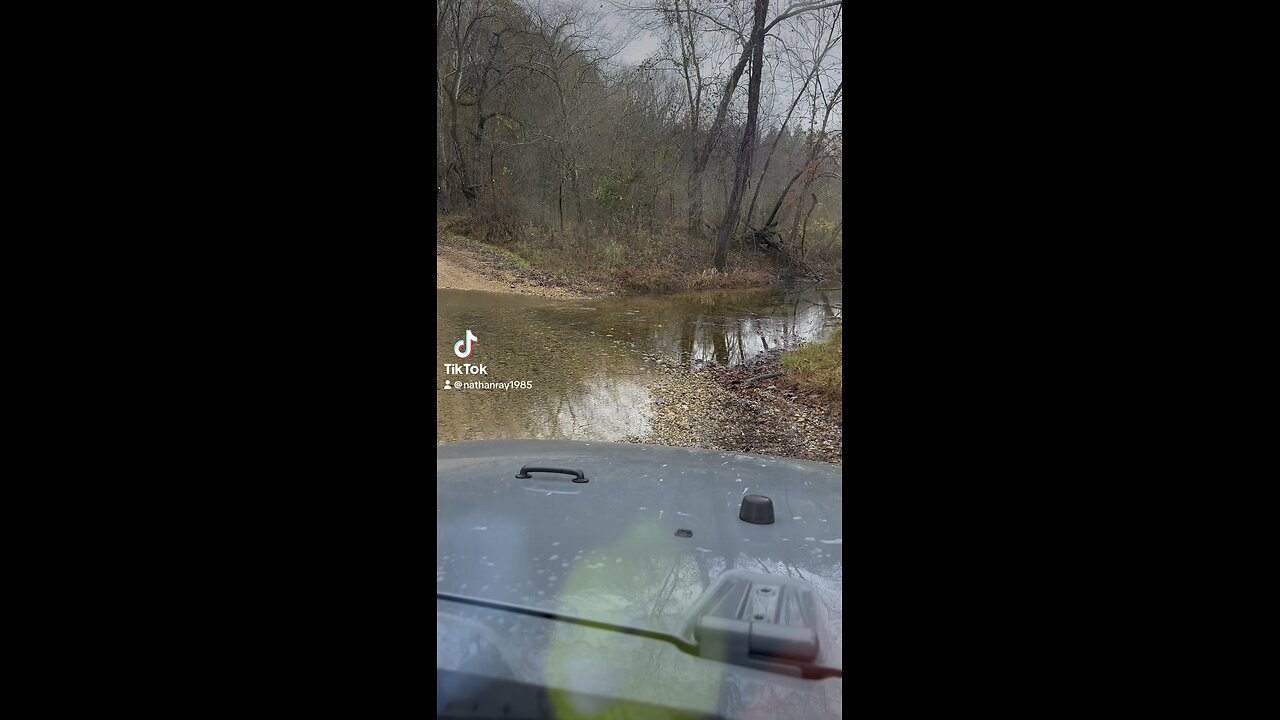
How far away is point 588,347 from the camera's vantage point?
13.4ft

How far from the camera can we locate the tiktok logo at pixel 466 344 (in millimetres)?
3953

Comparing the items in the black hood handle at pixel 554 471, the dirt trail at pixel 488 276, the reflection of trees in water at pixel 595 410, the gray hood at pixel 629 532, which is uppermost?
the dirt trail at pixel 488 276

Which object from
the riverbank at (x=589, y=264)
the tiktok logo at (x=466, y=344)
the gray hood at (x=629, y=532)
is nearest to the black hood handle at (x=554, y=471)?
the gray hood at (x=629, y=532)

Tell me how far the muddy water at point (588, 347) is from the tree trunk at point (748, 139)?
0.32 metres

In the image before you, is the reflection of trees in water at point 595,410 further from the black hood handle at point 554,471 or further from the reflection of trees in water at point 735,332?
the black hood handle at point 554,471

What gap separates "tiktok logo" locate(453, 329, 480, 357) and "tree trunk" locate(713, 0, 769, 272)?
5.19 ft

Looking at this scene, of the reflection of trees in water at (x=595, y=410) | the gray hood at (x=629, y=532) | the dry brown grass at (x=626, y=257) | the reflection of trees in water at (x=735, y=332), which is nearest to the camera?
the gray hood at (x=629, y=532)

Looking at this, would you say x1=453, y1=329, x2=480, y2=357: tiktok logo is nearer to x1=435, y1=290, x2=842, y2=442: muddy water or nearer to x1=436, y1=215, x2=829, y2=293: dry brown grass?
x1=435, y1=290, x2=842, y2=442: muddy water

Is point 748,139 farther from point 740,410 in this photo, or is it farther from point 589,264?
point 740,410

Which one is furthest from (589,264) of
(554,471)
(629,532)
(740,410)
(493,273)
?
(629,532)

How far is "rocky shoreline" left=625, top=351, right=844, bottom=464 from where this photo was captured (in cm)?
379

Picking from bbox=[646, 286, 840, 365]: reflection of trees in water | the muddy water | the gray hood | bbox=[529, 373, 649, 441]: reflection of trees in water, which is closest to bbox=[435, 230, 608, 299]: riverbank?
the muddy water
